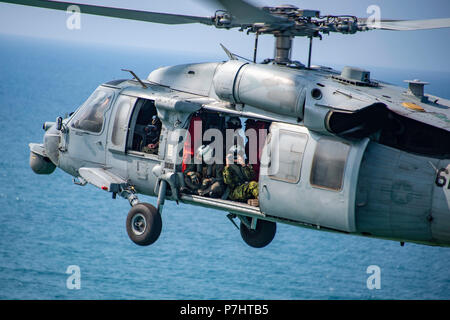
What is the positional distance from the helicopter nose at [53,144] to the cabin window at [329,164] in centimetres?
776

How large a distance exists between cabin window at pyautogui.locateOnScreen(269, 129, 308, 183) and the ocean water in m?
89.1

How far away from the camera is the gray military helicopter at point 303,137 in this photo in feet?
45.9

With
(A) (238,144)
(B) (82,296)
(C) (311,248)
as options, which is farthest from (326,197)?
(C) (311,248)

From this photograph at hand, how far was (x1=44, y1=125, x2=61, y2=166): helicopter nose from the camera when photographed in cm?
1886

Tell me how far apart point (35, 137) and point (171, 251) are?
4846 centimetres

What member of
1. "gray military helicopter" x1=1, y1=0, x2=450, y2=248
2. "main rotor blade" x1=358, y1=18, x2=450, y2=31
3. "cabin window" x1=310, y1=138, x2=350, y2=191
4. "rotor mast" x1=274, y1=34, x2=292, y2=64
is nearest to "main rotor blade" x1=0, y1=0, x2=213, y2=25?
"gray military helicopter" x1=1, y1=0, x2=450, y2=248

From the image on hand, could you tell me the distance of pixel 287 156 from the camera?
14.7m

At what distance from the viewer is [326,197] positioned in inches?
562

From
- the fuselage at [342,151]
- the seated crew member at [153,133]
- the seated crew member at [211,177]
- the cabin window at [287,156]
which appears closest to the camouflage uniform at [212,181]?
the seated crew member at [211,177]

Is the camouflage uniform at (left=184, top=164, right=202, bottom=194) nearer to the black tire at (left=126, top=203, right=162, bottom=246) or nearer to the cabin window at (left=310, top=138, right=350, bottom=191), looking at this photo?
the black tire at (left=126, top=203, right=162, bottom=246)

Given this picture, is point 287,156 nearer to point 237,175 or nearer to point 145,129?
point 237,175

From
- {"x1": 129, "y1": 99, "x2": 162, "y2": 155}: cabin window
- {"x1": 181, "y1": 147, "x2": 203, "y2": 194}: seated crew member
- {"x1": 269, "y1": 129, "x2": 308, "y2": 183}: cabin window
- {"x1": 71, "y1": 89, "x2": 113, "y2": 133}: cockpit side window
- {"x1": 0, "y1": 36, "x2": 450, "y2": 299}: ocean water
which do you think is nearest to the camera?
{"x1": 269, "y1": 129, "x2": 308, "y2": 183}: cabin window

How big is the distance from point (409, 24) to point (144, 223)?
7.58m

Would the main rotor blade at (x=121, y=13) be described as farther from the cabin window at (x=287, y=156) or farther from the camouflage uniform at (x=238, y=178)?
the camouflage uniform at (x=238, y=178)
